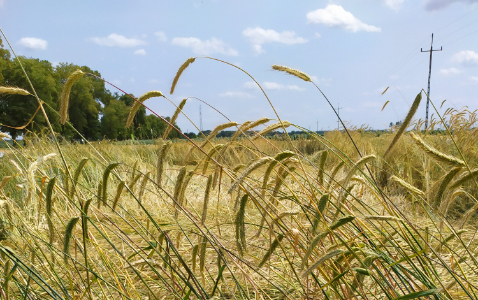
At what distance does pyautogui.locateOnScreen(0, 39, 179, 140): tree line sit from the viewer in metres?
21.9

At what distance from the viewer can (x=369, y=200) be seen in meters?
4.48

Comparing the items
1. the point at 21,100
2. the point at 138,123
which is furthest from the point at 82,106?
the point at 138,123

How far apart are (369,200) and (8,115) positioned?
23.7m

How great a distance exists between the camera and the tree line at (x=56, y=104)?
21859 millimetres

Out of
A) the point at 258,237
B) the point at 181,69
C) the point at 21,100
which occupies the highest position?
the point at 181,69

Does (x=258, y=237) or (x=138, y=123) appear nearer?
(x=258, y=237)

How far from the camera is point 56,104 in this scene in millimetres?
26203

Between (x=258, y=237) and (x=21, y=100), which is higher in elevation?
(x=21, y=100)

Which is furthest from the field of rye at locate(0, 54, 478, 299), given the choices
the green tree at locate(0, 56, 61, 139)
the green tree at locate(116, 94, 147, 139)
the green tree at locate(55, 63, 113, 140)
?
the green tree at locate(55, 63, 113, 140)

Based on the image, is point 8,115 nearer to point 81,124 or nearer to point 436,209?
point 81,124

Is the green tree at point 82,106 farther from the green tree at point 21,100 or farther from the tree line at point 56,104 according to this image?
the green tree at point 21,100

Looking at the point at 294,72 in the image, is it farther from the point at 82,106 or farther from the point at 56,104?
the point at 82,106

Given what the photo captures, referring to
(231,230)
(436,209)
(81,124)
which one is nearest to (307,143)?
(231,230)

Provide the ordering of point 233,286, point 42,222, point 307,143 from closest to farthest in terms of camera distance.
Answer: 1. point 233,286
2. point 42,222
3. point 307,143
